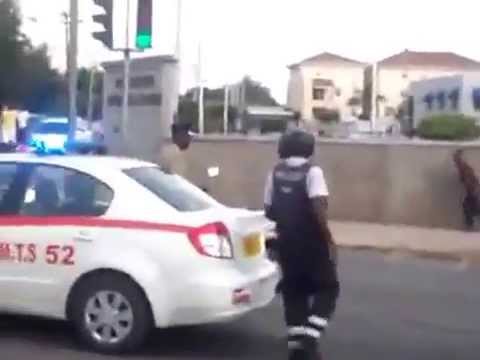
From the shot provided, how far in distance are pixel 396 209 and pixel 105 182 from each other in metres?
12.1

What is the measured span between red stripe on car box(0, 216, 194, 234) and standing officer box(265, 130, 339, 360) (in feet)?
2.33

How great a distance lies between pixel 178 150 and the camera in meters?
18.2

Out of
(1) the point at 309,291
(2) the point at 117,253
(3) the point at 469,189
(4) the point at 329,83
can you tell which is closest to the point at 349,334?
(1) the point at 309,291

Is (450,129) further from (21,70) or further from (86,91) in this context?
(86,91)

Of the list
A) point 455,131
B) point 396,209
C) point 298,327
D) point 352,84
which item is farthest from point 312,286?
point 352,84

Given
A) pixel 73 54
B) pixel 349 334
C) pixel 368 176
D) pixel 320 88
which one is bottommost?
pixel 349 334

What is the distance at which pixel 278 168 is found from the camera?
9.23 metres

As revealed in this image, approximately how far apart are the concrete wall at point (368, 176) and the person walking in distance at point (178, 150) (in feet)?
2.44

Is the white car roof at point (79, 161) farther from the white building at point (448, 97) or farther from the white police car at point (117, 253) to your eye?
the white building at point (448, 97)

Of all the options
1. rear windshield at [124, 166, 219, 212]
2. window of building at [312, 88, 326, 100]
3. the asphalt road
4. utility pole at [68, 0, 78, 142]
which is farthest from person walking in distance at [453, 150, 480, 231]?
window of building at [312, 88, 326, 100]

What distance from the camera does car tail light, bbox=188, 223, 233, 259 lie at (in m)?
9.34

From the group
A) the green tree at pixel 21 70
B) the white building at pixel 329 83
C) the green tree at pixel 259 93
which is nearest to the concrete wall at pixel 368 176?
the green tree at pixel 21 70

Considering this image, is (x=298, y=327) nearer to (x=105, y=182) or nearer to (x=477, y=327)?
(x=105, y=182)

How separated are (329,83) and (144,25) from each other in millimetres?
107997
